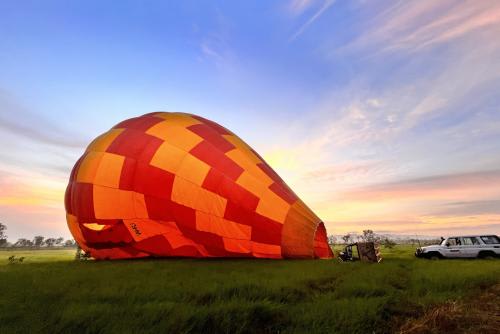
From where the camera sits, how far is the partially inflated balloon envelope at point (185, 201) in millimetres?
12641

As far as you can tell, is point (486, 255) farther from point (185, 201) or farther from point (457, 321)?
point (457, 321)

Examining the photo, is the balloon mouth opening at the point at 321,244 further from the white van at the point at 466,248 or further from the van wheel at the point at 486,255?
the van wheel at the point at 486,255

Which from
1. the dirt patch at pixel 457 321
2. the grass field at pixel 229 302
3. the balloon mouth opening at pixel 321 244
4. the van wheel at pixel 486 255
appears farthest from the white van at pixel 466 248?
the dirt patch at pixel 457 321

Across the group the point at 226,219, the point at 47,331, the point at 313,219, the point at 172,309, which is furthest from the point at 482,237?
the point at 47,331

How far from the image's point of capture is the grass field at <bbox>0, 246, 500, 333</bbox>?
14.4ft

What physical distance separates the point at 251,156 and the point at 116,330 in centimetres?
1102

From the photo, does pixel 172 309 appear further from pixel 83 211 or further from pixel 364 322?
pixel 83 211

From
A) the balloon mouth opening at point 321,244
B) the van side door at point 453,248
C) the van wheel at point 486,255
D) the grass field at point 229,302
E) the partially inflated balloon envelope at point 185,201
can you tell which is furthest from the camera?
the van side door at point 453,248

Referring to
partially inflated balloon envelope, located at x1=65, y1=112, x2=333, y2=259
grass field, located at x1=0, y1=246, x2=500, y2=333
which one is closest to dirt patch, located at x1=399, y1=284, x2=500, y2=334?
grass field, located at x1=0, y1=246, x2=500, y2=333

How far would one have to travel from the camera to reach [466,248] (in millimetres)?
18562


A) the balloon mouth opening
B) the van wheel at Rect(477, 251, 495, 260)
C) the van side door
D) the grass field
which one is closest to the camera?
the grass field

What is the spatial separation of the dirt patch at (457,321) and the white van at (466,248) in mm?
14876

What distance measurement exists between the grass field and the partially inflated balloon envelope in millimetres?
3447

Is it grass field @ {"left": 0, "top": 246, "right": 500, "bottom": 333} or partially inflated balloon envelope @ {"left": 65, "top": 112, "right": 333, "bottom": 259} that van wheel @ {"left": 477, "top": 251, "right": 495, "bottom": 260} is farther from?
grass field @ {"left": 0, "top": 246, "right": 500, "bottom": 333}
